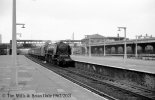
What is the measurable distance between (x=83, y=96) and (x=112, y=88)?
14.1 ft

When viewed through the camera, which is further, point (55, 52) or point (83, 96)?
point (55, 52)

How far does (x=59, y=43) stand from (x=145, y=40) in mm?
36434

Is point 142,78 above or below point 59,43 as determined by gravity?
below

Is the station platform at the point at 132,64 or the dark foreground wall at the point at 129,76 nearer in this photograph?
the dark foreground wall at the point at 129,76

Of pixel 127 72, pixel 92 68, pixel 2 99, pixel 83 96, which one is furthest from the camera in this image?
pixel 92 68

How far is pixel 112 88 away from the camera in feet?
45.6

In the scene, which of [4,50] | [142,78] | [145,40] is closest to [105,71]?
[142,78]

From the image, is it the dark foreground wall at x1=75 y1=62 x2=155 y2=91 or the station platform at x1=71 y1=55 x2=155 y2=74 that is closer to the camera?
the dark foreground wall at x1=75 y1=62 x2=155 y2=91

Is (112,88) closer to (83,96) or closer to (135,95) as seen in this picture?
(135,95)

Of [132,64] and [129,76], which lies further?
[132,64]

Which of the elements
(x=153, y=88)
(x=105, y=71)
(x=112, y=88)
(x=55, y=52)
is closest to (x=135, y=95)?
(x=112, y=88)

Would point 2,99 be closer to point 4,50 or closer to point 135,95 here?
point 135,95

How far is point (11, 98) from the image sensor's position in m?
9.20

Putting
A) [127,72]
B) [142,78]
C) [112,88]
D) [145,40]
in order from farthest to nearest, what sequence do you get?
[145,40] < [127,72] < [142,78] < [112,88]
